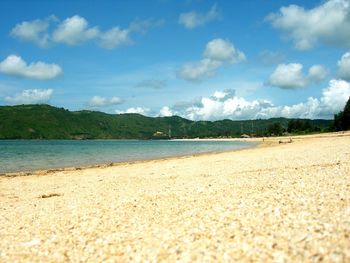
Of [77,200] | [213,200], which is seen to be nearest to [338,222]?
[213,200]

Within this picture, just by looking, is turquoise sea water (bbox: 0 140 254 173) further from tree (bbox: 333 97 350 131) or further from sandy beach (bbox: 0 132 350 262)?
tree (bbox: 333 97 350 131)

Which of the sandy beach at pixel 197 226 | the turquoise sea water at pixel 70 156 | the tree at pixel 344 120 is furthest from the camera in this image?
the tree at pixel 344 120

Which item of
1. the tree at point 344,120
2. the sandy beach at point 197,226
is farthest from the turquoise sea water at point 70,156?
the tree at point 344,120

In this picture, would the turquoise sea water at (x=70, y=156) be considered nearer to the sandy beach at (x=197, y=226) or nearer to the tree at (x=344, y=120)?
the sandy beach at (x=197, y=226)

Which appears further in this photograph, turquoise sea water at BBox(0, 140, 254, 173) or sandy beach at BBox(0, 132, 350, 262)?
turquoise sea water at BBox(0, 140, 254, 173)

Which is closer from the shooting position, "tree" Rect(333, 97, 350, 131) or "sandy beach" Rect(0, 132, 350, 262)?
"sandy beach" Rect(0, 132, 350, 262)

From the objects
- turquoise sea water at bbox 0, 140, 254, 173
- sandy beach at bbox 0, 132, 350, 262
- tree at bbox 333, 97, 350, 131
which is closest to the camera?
sandy beach at bbox 0, 132, 350, 262

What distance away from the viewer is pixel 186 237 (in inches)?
449

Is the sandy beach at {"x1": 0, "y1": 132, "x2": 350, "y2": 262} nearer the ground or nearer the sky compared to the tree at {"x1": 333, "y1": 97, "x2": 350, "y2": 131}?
nearer the ground

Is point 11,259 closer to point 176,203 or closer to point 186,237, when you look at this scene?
point 186,237

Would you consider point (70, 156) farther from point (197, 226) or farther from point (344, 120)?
point (344, 120)

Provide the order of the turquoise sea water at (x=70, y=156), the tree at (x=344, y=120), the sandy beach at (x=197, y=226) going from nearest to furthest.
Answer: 1. the sandy beach at (x=197, y=226)
2. the turquoise sea water at (x=70, y=156)
3. the tree at (x=344, y=120)

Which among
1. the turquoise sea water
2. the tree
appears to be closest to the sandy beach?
the turquoise sea water

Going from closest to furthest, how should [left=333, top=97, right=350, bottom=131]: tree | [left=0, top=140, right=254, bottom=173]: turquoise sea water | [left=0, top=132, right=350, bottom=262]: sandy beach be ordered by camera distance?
[left=0, top=132, right=350, bottom=262]: sandy beach, [left=0, top=140, right=254, bottom=173]: turquoise sea water, [left=333, top=97, right=350, bottom=131]: tree
